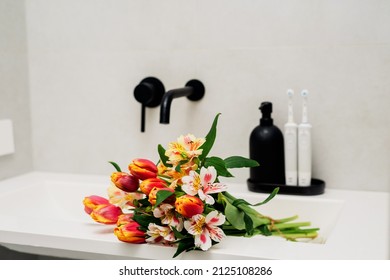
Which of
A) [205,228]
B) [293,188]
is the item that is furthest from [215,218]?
[293,188]

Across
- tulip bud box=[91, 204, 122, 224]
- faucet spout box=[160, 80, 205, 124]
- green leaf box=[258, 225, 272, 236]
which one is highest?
faucet spout box=[160, 80, 205, 124]

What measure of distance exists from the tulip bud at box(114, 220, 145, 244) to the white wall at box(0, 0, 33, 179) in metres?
0.75

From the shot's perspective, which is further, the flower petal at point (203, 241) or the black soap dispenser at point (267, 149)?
the black soap dispenser at point (267, 149)

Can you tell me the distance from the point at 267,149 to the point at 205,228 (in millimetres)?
473

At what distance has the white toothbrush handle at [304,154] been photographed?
1.25 metres

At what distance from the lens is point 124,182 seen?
0.89 m

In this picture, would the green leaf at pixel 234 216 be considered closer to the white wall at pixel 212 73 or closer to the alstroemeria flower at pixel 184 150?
the alstroemeria flower at pixel 184 150

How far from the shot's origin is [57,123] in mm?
1576

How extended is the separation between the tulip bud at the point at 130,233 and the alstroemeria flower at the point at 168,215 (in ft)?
0.20

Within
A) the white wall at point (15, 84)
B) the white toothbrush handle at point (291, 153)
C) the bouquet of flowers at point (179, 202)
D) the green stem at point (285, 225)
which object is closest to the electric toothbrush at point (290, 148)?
the white toothbrush handle at point (291, 153)

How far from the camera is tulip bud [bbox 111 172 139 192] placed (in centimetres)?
89

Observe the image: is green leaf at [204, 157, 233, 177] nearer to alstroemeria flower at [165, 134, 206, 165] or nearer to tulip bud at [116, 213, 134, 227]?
alstroemeria flower at [165, 134, 206, 165]

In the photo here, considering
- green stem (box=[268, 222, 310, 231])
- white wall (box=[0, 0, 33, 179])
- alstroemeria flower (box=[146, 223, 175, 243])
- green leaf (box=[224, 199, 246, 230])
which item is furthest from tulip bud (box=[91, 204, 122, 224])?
white wall (box=[0, 0, 33, 179])

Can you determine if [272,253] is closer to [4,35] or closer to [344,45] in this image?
[344,45]
